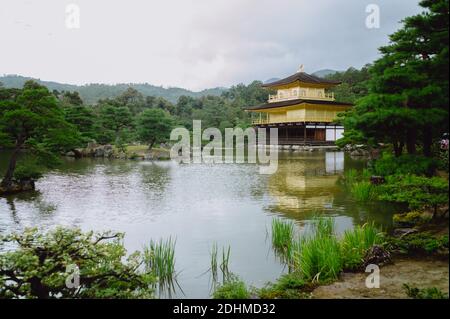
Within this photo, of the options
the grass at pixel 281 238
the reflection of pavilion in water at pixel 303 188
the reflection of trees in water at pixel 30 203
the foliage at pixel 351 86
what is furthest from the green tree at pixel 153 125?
the grass at pixel 281 238

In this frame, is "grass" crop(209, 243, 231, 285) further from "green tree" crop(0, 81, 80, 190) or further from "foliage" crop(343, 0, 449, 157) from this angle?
"green tree" crop(0, 81, 80, 190)

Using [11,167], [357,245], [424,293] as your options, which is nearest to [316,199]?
[357,245]

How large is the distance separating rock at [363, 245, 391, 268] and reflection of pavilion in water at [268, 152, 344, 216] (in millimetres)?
3681

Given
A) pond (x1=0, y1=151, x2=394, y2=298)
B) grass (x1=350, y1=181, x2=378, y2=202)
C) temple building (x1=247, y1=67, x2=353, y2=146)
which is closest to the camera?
pond (x1=0, y1=151, x2=394, y2=298)

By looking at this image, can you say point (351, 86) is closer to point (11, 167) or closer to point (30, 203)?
point (11, 167)

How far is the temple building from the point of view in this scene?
32.6 metres

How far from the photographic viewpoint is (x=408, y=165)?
5746 millimetres

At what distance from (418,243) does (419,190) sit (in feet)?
3.16

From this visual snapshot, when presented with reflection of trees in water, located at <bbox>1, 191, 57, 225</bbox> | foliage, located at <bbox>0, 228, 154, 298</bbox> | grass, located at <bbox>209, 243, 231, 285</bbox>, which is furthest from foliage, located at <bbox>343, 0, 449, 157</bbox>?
reflection of trees in water, located at <bbox>1, 191, 57, 225</bbox>

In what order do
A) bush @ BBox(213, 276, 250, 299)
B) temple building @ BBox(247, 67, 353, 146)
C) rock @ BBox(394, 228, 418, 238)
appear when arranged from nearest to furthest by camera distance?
bush @ BBox(213, 276, 250, 299), rock @ BBox(394, 228, 418, 238), temple building @ BBox(247, 67, 353, 146)

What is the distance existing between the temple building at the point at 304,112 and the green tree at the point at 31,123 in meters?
22.9

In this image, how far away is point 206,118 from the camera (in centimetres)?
5022

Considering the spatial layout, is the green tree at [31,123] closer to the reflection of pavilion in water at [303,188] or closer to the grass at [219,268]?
the reflection of pavilion in water at [303,188]
